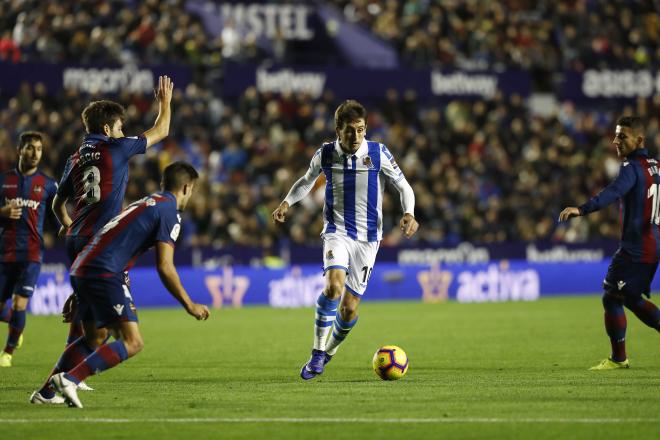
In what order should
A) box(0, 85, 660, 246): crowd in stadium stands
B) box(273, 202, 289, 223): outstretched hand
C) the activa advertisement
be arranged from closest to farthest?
box(273, 202, 289, 223): outstretched hand, the activa advertisement, box(0, 85, 660, 246): crowd in stadium stands

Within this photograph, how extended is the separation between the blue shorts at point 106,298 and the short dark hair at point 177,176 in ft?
2.49

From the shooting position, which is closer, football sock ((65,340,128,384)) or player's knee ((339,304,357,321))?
football sock ((65,340,128,384))

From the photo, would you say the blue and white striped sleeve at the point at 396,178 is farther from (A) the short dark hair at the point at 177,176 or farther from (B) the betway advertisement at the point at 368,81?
(B) the betway advertisement at the point at 368,81

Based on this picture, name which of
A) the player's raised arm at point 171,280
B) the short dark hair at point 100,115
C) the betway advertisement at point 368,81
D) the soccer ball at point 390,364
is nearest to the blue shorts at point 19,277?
the short dark hair at point 100,115

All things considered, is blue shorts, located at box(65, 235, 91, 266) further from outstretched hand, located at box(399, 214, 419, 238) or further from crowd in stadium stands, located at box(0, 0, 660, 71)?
crowd in stadium stands, located at box(0, 0, 660, 71)

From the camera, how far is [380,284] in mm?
25828

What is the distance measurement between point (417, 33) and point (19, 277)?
1976 cm

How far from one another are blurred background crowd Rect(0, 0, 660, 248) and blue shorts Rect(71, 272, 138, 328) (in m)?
15.5

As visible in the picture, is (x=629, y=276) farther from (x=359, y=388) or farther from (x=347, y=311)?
(x=359, y=388)

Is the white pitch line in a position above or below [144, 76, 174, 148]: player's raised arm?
below

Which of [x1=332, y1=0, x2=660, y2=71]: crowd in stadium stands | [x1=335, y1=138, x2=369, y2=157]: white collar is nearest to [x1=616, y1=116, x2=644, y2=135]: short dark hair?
[x1=335, y1=138, x2=369, y2=157]: white collar

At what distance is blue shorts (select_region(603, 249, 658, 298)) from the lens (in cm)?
1106

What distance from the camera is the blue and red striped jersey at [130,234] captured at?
8.09 metres

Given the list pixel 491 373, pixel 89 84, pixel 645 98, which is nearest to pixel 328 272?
pixel 491 373
